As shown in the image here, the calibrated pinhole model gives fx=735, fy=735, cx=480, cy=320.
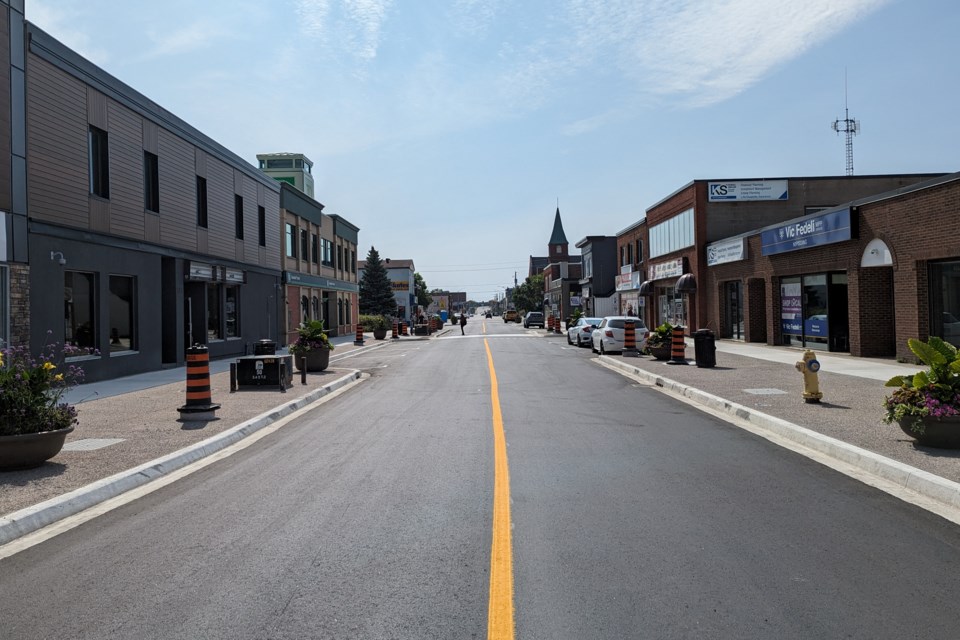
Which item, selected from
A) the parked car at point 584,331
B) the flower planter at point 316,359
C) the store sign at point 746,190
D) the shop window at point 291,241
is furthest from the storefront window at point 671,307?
the flower planter at point 316,359

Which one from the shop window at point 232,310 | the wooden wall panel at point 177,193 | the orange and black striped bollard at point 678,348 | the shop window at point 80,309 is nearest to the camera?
the shop window at point 80,309

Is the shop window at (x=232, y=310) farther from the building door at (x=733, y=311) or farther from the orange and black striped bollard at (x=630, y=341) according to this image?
the building door at (x=733, y=311)

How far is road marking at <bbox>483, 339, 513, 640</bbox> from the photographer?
4.04m

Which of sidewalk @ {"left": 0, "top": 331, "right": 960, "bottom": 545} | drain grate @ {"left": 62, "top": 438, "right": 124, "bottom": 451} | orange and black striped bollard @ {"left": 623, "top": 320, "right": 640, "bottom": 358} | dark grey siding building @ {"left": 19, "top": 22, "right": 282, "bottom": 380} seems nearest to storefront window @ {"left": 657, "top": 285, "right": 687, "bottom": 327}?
orange and black striped bollard @ {"left": 623, "top": 320, "right": 640, "bottom": 358}

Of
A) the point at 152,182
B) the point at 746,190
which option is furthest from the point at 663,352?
the point at 152,182

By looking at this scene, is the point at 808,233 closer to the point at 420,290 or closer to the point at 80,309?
the point at 80,309

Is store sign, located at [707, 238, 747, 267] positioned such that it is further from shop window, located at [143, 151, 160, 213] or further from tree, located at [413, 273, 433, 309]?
tree, located at [413, 273, 433, 309]


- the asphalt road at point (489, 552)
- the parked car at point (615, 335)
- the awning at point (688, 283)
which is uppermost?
the awning at point (688, 283)

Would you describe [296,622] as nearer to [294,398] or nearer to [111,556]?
[111,556]

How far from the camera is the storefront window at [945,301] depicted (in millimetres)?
18266

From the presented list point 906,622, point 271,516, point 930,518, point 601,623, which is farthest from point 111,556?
point 930,518

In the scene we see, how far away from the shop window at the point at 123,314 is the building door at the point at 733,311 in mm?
25223

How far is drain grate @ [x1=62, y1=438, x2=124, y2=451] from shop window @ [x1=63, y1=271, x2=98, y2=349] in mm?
9004

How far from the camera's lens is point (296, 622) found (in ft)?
13.4
